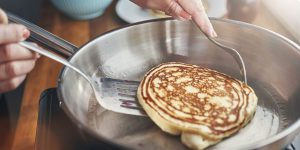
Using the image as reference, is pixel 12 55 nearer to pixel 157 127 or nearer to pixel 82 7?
pixel 157 127

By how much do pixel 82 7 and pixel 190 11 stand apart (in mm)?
454

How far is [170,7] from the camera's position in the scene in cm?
99

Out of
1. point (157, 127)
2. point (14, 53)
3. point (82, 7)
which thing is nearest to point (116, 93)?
point (157, 127)

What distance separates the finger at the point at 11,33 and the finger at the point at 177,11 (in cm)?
39

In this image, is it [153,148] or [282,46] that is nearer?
[153,148]

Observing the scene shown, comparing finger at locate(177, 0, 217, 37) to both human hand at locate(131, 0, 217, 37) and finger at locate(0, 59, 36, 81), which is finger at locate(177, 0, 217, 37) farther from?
finger at locate(0, 59, 36, 81)

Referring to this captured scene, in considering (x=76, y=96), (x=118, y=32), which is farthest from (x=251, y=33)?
(x=76, y=96)

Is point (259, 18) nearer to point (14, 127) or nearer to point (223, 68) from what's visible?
point (223, 68)

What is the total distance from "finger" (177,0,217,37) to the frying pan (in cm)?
4

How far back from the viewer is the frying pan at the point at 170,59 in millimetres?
786

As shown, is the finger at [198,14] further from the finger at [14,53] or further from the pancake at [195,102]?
the finger at [14,53]

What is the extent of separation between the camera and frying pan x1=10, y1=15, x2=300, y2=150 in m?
0.79

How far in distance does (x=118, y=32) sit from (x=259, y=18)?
0.54 meters

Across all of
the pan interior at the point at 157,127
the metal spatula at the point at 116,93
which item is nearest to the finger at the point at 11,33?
the metal spatula at the point at 116,93
